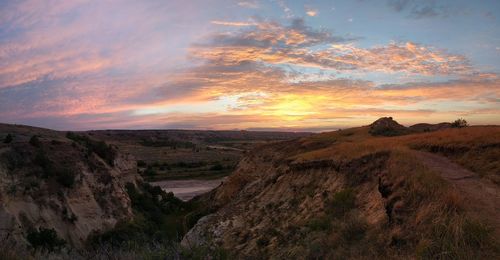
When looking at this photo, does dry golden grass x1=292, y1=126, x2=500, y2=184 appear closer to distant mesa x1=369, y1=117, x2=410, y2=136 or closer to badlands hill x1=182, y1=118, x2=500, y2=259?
badlands hill x1=182, y1=118, x2=500, y2=259

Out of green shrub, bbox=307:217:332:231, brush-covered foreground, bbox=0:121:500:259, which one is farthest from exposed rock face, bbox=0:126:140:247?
green shrub, bbox=307:217:332:231

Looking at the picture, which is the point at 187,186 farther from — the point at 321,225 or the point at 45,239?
the point at 321,225

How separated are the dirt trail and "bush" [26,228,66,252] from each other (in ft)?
48.3

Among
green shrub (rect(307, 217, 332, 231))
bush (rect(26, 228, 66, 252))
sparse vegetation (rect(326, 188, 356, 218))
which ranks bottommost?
bush (rect(26, 228, 66, 252))

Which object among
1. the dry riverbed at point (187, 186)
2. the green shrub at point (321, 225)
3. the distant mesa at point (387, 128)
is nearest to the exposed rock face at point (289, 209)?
the green shrub at point (321, 225)

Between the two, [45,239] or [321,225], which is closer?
[321,225]

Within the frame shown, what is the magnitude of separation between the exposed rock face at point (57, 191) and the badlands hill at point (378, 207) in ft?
18.6

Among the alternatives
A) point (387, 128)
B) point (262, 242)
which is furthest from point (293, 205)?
point (387, 128)

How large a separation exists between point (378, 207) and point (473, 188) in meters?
2.50

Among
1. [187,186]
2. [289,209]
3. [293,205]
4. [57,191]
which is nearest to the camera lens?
[289,209]

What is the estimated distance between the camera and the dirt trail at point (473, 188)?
846 centimetres

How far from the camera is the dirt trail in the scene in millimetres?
8461

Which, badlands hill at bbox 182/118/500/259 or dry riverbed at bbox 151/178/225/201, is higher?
badlands hill at bbox 182/118/500/259

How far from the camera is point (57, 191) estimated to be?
20.4 metres
